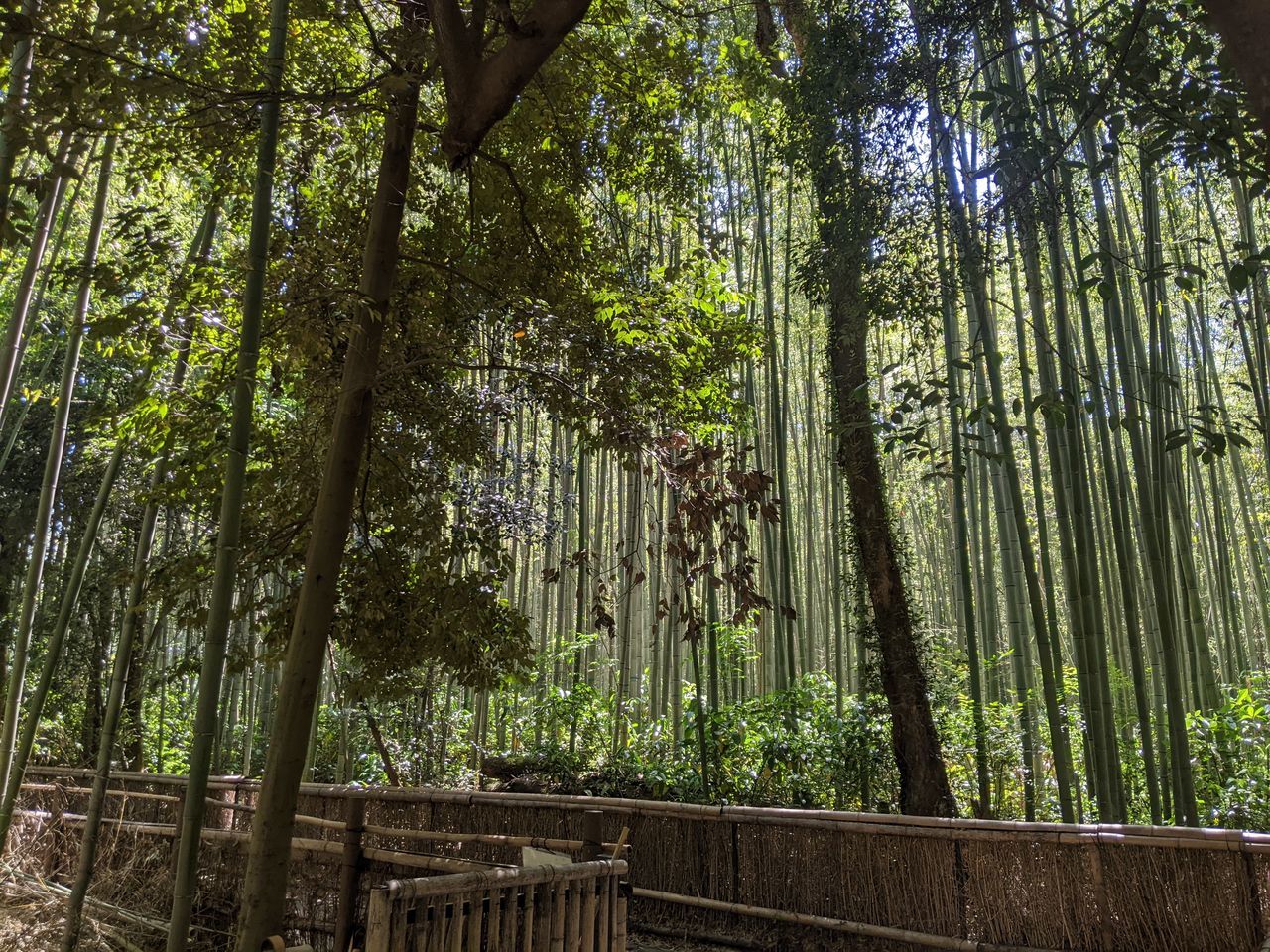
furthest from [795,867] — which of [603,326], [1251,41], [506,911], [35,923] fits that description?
[1251,41]

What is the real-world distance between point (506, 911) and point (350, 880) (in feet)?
2.83

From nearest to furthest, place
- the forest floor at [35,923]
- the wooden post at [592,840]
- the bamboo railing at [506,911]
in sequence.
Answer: the bamboo railing at [506,911], the wooden post at [592,840], the forest floor at [35,923]

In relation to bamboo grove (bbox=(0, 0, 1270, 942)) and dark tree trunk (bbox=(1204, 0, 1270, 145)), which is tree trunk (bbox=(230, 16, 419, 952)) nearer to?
bamboo grove (bbox=(0, 0, 1270, 942))

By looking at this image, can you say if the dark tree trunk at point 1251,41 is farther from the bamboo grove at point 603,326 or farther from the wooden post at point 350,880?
the wooden post at point 350,880

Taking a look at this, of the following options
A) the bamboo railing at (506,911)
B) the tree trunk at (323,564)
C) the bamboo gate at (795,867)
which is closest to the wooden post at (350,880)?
the bamboo gate at (795,867)

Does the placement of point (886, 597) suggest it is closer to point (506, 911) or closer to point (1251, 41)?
point (506, 911)

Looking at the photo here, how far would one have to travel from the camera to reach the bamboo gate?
9.45 ft

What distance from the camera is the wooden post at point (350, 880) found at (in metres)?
2.94

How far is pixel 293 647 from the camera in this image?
7.99ft

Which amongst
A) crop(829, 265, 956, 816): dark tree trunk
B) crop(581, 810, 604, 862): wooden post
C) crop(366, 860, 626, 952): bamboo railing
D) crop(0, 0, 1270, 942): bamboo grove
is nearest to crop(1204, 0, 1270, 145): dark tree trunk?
crop(0, 0, 1270, 942): bamboo grove

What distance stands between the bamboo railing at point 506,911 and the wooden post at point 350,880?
28.7 inches

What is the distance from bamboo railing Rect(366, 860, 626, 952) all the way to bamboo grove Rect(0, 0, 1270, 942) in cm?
53

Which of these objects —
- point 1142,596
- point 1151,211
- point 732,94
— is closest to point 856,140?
point 732,94

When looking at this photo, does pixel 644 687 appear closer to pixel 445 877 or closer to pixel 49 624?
pixel 49 624
